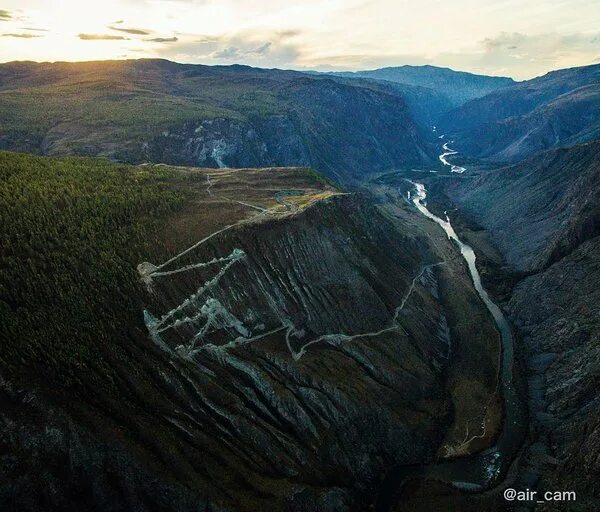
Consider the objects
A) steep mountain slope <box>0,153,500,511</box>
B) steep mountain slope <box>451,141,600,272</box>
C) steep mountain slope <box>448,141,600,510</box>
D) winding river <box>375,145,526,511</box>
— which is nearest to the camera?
steep mountain slope <box>0,153,500,511</box>

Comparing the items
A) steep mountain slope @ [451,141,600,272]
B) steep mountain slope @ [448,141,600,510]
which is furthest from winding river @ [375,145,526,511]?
steep mountain slope @ [451,141,600,272]

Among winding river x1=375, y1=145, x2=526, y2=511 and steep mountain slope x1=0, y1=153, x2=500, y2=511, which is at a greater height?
steep mountain slope x1=0, y1=153, x2=500, y2=511

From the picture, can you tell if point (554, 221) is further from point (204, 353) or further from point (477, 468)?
point (204, 353)

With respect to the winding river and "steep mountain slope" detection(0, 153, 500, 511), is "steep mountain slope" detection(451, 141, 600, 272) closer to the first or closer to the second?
"steep mountain slope" detection(0, 153, 500, 511)

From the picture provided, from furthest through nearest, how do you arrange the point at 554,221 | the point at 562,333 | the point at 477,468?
the point at 554,221
the point at 562,333
the point at 477,468

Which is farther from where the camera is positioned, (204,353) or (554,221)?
(554,221)

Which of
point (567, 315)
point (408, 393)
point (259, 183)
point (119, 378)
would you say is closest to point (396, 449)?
point (408, 393)

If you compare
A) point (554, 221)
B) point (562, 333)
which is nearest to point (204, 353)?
point (562, 333)

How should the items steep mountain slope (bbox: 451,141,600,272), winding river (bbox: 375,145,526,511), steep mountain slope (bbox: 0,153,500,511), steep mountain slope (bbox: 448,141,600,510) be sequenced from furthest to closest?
steep mountain slope (bbox: 451,141,600,272), winding river (bbox: 375,145,526,511), steep mountain slope (bbox: 448,141,600,510), steep mountain slope (bbox: 0,153,500,511)
